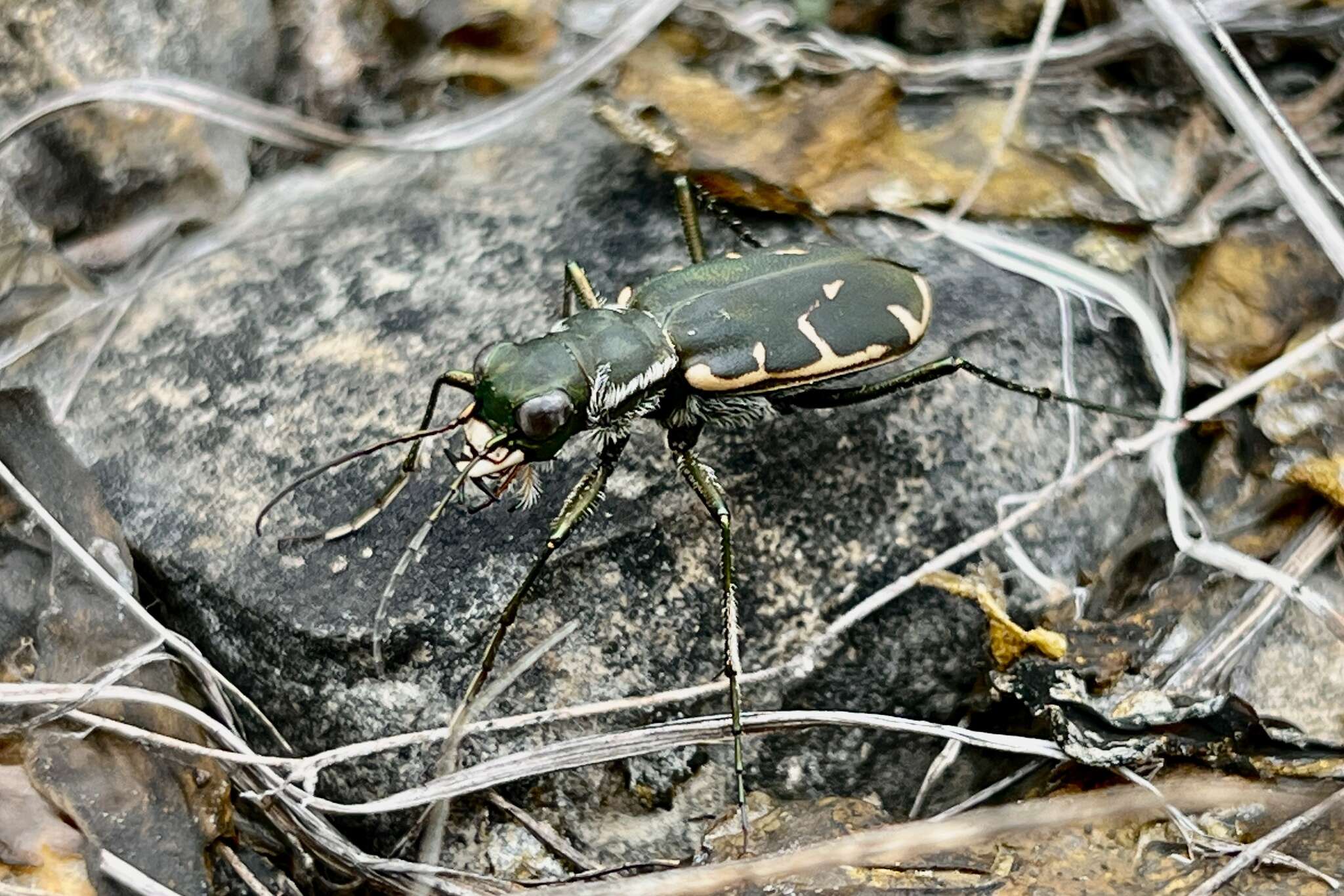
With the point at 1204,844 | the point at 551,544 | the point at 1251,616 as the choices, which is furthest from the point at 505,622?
the point at 1251,616

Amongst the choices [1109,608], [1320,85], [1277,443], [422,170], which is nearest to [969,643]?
[1109,608]

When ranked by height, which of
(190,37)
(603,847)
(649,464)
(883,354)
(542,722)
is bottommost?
(603,847)

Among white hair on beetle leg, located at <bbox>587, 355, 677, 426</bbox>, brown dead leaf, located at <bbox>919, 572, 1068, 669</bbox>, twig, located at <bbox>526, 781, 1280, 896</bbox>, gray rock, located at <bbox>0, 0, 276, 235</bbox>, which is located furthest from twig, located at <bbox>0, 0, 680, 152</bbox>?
twig, located at <bbox>526, 781, 1280, 896</bbox>

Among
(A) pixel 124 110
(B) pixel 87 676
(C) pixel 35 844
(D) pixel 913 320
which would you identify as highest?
(A) pixel 124 110

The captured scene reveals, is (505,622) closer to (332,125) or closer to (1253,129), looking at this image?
(332,125)

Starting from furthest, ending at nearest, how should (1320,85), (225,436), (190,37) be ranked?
1. (190,37)
2. (1320,85)
3. (225,436)

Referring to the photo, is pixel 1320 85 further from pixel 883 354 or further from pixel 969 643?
pixel 969 643
